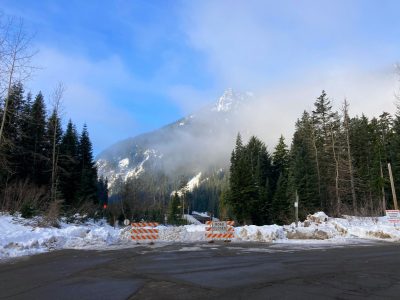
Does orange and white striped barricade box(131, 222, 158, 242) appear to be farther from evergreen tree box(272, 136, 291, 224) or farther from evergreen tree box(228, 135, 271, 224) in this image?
evergreen tree box(228, 135, 271, 224)

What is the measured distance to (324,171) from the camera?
208 ft

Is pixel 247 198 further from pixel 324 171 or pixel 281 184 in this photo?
pixel 324 171

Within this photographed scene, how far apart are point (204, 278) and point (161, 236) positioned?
830 inches

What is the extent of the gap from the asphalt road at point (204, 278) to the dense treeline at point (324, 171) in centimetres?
3835

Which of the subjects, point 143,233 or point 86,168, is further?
point 86,168

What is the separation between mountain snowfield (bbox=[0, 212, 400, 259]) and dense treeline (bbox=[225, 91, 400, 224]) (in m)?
22.3

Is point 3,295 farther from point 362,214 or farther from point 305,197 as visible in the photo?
point 305,197

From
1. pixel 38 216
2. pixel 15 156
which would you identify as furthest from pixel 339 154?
pixel 15 156

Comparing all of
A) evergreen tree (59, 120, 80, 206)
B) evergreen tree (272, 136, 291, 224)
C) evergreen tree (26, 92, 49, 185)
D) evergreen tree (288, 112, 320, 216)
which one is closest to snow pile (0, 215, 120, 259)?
evergreen tree (26, 92, 49, 185)

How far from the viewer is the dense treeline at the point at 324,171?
175ft

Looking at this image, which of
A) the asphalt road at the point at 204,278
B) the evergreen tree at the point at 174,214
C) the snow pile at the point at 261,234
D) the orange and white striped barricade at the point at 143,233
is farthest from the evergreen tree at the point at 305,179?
the asphalt road at the point at 204,278

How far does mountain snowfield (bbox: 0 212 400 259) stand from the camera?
1728 centimetres

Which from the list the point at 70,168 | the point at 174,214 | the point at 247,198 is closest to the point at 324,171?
the point at 247,198

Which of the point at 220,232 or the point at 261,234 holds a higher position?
the point at 220,232
